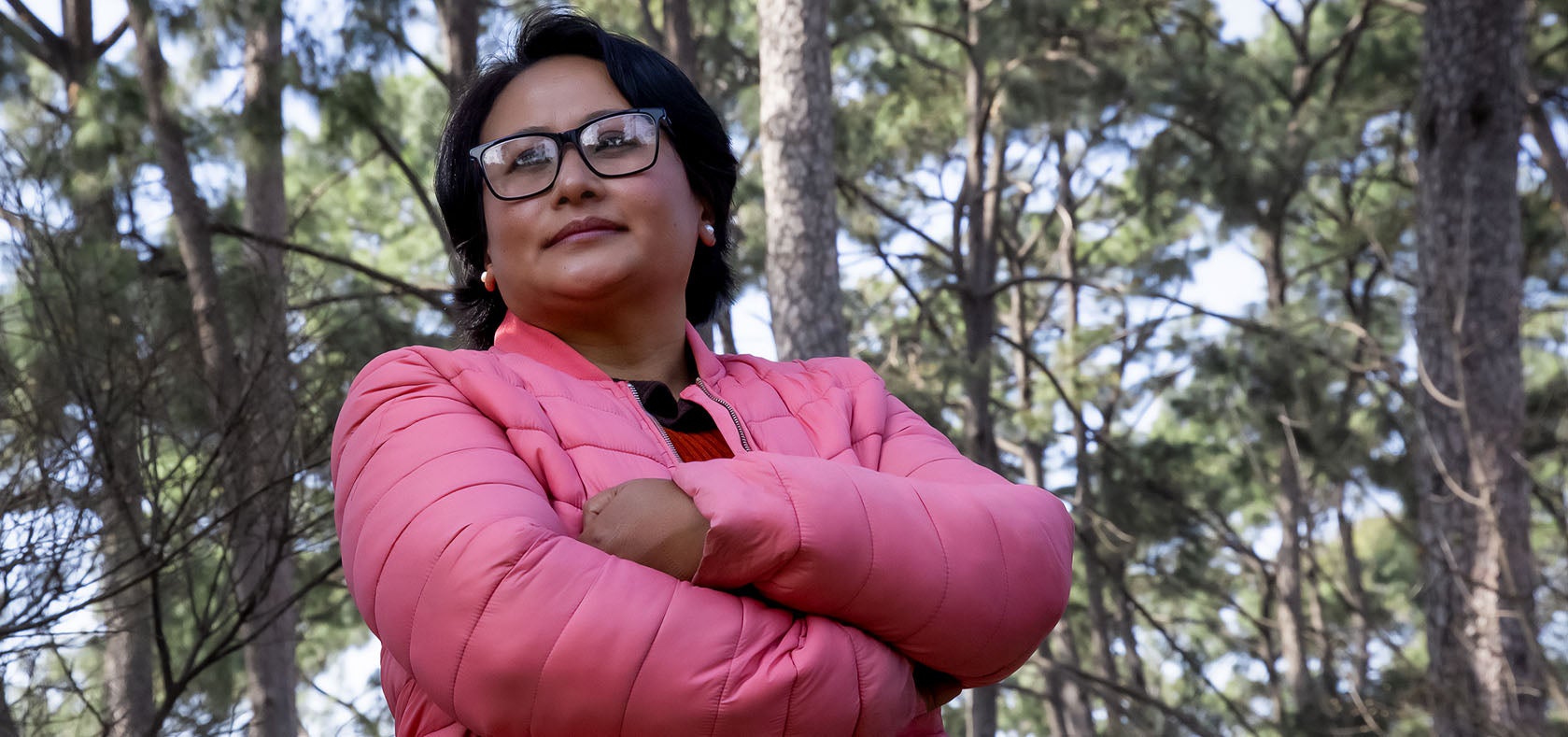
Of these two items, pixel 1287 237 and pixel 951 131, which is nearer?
pixel 951 131

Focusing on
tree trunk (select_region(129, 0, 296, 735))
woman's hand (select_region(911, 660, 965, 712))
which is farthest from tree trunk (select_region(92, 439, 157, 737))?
woman's hand (select_region(911, 660, 965, 712))

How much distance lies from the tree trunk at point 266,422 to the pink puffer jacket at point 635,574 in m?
2.67

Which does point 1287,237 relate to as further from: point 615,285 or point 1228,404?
point 615,285

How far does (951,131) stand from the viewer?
13836 millimetres

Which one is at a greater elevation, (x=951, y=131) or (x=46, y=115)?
(x=951, y=131)

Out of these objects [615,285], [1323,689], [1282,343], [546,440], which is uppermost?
[1282,343]

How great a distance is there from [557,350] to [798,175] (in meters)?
4.01

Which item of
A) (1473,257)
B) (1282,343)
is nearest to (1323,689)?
(1282,343)

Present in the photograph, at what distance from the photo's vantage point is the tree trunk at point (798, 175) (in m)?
5.43

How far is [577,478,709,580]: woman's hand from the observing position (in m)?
1.29

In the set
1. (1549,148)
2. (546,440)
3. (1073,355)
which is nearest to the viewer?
(546,440)

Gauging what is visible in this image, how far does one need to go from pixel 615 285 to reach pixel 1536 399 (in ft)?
36.9

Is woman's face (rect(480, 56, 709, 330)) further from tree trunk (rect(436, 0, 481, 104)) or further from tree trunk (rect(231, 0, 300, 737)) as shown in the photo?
tree trunk (rect(436, 0, 481, 104))

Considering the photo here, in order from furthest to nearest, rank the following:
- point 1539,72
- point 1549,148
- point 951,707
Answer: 1. point 951,707
2. point 1539,72
3. point 1549,148
